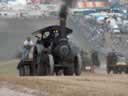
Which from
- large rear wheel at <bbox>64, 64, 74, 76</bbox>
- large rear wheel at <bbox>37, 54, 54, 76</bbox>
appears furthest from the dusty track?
large rear wheel at <bbox>64, 64, 74, 76</bbox>

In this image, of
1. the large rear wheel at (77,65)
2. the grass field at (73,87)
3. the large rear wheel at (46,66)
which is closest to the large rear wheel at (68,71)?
the large rear wheel at (77,65)

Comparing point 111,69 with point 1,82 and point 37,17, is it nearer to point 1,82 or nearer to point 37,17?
point 37,17

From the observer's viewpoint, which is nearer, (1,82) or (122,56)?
(1,82)

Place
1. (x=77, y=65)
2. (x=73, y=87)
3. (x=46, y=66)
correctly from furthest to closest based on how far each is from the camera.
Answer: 1. (x=77, y=65)
2. (x=46, y=66)
3. (x=73, y=87)

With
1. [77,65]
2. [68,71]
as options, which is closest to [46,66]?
[68,71]

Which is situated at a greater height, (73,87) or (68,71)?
(73,87)

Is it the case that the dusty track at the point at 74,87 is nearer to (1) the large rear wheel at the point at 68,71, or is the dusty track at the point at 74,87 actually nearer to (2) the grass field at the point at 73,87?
(2) the grass field at the point at 73,87

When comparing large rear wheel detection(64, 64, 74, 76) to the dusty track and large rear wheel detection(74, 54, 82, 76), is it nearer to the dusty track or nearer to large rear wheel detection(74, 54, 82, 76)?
large rear wheel detection(74, 54, 82, 76)

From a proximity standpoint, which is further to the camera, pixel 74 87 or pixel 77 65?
pixel 77 65

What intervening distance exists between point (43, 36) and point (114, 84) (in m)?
9.10

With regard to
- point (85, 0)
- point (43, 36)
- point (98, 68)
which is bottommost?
point (98, 68)

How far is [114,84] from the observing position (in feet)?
47.1

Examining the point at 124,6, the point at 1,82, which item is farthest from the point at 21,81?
the point at 124,6

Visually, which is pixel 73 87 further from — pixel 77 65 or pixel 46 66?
pixel 77 65
